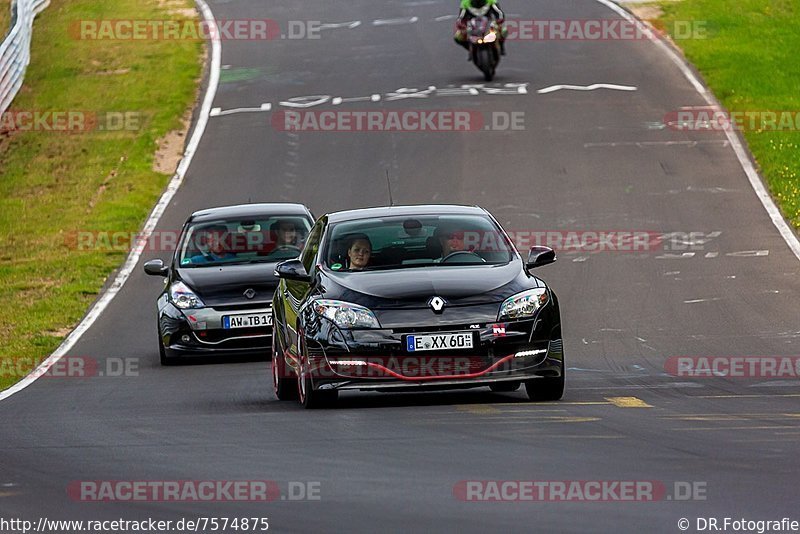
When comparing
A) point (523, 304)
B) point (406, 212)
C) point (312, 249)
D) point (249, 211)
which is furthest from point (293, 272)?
point (249, 211)

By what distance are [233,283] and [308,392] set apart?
209 inches

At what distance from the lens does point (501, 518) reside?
7.34 metres

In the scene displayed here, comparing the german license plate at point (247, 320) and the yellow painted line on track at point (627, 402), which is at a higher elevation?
the yellow painted line on track at point (627, 402)

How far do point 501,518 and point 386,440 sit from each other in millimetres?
2638

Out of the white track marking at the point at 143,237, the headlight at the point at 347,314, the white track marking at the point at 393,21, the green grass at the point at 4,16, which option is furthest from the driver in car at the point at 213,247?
the white track marking at the point at 393,21

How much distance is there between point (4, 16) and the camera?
4444 centimetres

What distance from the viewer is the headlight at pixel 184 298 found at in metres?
17.1

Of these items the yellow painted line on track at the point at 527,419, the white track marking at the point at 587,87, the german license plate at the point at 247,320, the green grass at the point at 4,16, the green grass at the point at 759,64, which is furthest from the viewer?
the green grass at the point at 4,16

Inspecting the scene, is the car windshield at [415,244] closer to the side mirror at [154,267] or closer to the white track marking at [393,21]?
the side mirror at [154,267]

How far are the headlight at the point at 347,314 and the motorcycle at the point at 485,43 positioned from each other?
73.7 feet

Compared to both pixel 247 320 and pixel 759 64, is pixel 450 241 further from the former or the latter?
pixel 759 64

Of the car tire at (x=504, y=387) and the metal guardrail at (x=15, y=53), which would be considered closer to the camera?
the car tire at (x=504, y=387)

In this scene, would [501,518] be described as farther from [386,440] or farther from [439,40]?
[439,40]

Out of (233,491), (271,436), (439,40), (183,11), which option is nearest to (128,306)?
(271,436)
